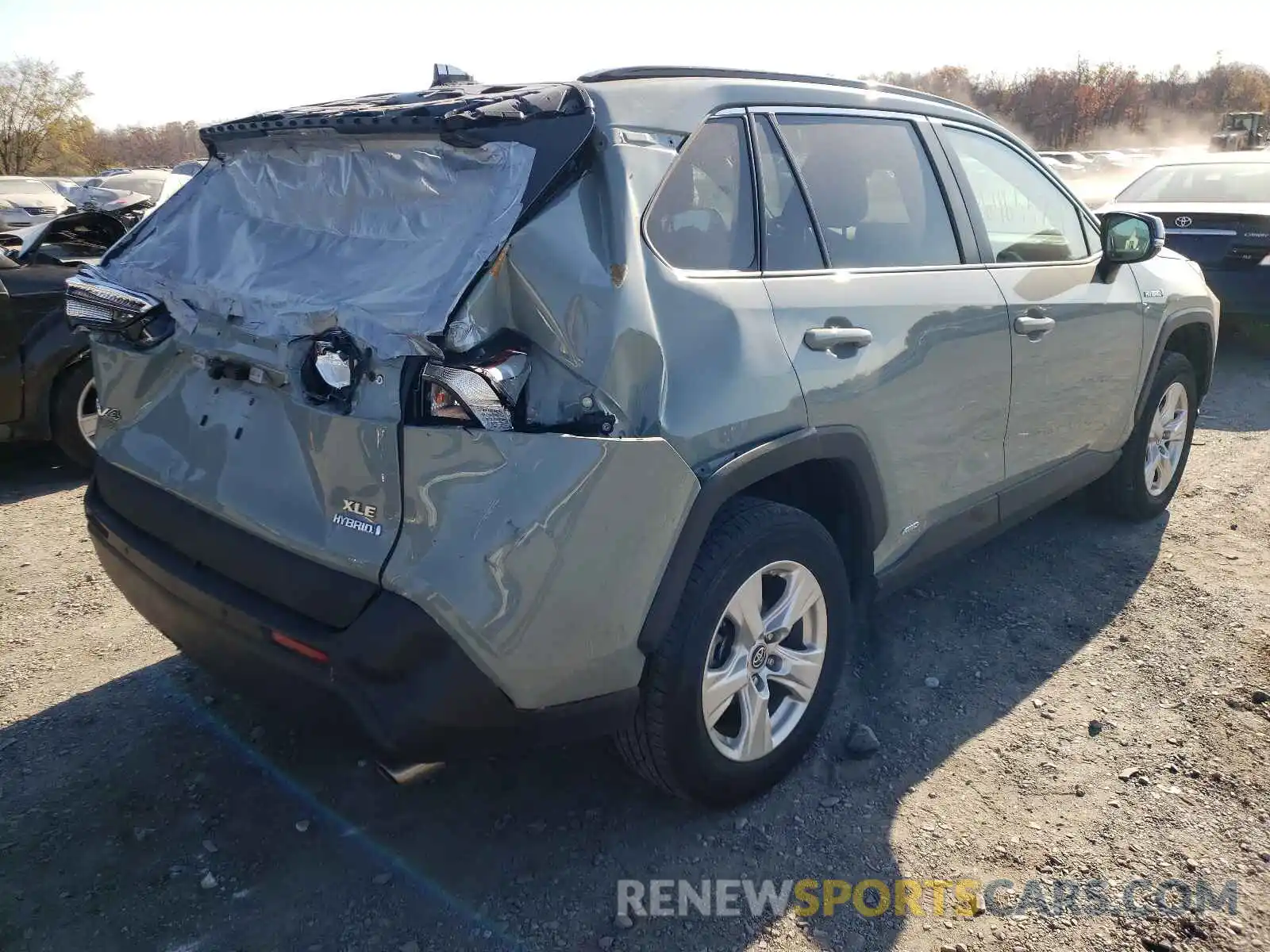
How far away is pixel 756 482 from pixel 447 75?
1606 mm

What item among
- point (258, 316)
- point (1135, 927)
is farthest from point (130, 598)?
point (1135, 927)

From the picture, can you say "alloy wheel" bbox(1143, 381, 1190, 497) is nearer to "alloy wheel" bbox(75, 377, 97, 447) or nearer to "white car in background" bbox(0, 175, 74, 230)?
"alloy wheel" bbox(75, 377, 97, 447)

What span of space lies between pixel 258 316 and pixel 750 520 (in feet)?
4.13

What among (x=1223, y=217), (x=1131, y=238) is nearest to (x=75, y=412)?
(x=1131, y=238)

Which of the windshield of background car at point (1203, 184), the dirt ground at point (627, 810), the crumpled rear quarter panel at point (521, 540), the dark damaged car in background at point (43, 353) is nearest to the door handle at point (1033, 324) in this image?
the dirt ground at point (627, 810)

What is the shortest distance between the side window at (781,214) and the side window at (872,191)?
53 millimetres

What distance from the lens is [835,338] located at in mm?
2598

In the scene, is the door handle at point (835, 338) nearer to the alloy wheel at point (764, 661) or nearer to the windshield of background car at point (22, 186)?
the alloy wheel at point (764, 661)

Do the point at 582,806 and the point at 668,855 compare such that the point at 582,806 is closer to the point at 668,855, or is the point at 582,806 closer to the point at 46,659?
the point at 668,855

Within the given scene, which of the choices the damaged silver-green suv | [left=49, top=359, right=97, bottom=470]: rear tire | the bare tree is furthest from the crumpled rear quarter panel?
the bare tree

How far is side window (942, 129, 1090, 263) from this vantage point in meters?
3.41

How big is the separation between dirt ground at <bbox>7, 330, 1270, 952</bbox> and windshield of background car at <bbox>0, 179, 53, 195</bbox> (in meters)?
15.8

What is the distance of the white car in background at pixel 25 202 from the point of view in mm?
13852

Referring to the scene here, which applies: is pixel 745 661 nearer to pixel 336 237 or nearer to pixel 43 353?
pixel 336 237
